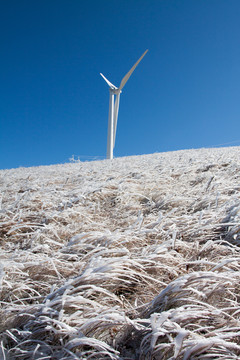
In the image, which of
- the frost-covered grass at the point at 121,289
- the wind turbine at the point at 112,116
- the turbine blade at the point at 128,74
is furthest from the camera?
the wind turbine at the point at 112,116

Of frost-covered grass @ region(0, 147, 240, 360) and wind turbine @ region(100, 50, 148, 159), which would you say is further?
wind turbine @ region(100, 50, 148, 159)

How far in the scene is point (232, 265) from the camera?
1.83 meters

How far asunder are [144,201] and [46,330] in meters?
2.90

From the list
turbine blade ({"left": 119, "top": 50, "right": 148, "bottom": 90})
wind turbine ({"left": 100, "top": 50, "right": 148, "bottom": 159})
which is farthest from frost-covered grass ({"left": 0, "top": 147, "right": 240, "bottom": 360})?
wind turbine ({"left": 100, "top": 50, "right": 148, "bottom": 159})

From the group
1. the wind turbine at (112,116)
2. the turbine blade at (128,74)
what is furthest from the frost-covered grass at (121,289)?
the wind turbine at (112,116)

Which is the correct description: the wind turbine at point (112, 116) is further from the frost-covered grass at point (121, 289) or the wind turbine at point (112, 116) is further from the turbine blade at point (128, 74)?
the frost-covered grass at point (121, 289)

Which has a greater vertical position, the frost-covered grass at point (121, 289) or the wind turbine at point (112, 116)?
the wind turbine at point (112, 116)

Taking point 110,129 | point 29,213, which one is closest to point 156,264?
point 29,213

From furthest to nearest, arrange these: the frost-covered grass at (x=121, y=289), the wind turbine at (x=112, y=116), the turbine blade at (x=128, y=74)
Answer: the wind turbine at (x=112, y=116)
the turbine blade at (x=128, y=74)
the frost-covered grass at (x=121, y=289)

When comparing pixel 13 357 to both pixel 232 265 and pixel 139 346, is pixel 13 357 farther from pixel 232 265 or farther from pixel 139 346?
pixel 232 265

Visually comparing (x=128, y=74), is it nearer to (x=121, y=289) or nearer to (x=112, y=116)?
(x=112, y=116)

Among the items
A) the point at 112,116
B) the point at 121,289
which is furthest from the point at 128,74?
the point at 121,289

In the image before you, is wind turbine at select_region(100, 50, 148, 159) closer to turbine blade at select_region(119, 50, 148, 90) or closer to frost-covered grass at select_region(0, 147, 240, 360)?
turbine blade at select_region(119, 50, 148, 90)

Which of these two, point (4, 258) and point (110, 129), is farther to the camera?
point (110, 129)
